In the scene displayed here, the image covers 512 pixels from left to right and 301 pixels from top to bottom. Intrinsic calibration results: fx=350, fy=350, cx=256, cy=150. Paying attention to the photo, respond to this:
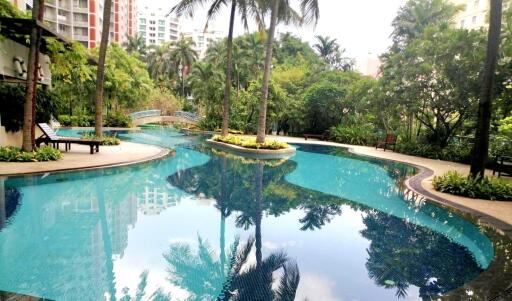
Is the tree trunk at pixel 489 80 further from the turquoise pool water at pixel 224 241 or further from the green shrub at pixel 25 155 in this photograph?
the green shrub at pixel 25 155

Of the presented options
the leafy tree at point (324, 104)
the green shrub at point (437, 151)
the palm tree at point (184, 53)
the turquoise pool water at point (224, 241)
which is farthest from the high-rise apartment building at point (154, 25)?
the turquoise pool water at point (224, 241)

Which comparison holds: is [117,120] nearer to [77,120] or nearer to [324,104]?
[77,120]

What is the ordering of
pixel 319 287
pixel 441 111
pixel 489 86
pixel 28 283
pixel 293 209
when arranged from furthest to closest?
pixel 441 111, pixel 489 86, pixel 293 209, pixel 319 287, pixel 28 283

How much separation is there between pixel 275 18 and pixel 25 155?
11.7 m

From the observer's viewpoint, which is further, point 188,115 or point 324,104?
point 188,115

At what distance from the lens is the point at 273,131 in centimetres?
3259

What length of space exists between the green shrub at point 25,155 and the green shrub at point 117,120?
22868 mm

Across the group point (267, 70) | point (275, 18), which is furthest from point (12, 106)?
point (275, 18)

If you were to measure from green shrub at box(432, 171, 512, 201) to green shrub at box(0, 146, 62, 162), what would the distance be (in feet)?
39.9

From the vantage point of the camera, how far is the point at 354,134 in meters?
25.6

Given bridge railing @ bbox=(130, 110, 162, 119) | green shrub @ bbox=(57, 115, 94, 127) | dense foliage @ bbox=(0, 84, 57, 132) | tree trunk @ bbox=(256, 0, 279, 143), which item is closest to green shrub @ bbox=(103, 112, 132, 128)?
green shrub @ bbox=(57, 115, 94, 127)

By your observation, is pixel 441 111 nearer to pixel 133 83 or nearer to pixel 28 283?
pixel 28 283

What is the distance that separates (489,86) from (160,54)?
56.4 meters

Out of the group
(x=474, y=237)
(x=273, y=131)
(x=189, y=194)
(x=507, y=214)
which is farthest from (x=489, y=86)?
(x=273, y=131)
